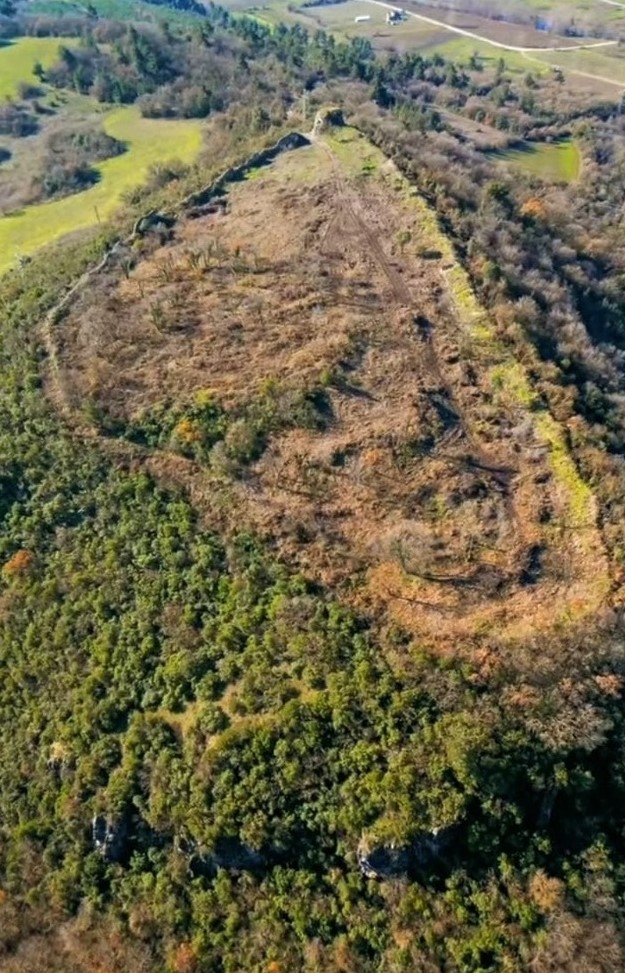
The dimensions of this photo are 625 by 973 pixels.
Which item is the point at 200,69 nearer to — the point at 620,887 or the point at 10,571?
the point at 10,571

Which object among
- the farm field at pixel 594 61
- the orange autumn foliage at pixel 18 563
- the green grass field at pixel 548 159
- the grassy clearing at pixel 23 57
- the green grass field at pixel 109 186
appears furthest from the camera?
the farm field at pixel 594 61

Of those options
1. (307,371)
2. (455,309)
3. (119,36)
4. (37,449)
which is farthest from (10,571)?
(119,36)

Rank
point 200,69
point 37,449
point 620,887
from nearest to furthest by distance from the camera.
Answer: point 620,887, point 37,449, point 200,69

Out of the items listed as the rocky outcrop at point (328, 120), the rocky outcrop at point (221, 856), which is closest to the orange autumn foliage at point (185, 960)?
the rocky outcrop at point (221, 856)

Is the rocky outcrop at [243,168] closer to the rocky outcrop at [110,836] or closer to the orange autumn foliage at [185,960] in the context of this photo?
the rocky outcrop at [110,836]

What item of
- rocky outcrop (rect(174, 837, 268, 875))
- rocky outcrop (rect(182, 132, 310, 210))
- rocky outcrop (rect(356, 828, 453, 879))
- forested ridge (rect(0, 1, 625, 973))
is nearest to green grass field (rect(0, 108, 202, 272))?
rocky outcrop (rect(182, 132, 310, 210))
